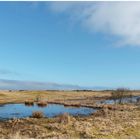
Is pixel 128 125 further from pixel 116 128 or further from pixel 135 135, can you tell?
pixel 135 135

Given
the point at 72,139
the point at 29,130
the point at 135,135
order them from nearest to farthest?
1. the point at 72,139
2. the point at 135,135
3. the point at 29,130

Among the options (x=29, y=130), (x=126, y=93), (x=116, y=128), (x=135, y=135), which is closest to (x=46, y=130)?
Answer: (x=29, y=130)

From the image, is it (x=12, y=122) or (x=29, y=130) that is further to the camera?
(x=12, y=122)

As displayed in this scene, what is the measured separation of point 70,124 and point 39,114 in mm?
9416

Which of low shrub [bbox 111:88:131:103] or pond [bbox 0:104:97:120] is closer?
pond [bbox 0:104:97:120]

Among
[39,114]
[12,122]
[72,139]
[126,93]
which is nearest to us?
[72,139]

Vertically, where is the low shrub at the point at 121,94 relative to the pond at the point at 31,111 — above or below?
above

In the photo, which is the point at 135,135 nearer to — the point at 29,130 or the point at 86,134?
the point at 86,134

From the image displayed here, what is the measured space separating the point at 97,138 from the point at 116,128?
16.4 ft

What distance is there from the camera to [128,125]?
28266 millimetres

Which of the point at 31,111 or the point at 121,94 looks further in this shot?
the point at 121,94

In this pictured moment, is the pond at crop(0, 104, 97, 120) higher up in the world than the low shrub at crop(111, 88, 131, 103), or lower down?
lower down

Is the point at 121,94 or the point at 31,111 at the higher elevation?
the point at 121,94

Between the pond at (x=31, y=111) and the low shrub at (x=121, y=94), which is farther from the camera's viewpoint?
the low shrub at (x=121, y=94)
